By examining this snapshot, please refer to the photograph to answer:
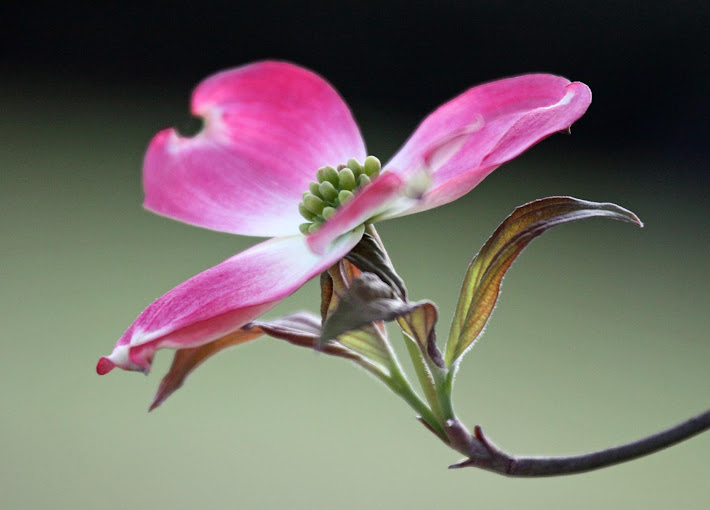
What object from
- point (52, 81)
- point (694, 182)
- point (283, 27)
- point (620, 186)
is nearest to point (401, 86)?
point (283, 27)

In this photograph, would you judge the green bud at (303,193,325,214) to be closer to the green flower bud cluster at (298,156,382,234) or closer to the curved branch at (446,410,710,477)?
the green flower bud cluster at (298,156,382,234)

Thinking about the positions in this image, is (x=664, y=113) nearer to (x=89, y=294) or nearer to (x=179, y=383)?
(x=89, y=294)

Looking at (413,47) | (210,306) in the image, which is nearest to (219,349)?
(210,306)

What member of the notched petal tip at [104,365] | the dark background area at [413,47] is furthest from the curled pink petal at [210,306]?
the dark background area at [413,47]

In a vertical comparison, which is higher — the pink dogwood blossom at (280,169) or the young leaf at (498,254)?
the pink dogwood blossom at (280,169)

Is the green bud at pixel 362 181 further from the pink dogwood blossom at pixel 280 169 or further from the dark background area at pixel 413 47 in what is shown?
the dark background area at pixel 413 47

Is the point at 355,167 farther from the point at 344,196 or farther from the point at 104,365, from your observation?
the point at 104,365

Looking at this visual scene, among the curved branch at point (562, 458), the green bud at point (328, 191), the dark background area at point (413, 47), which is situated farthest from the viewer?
the dark background area at point (413, 47)

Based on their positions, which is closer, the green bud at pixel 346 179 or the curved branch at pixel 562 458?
the curved branch at pixel 562 458
